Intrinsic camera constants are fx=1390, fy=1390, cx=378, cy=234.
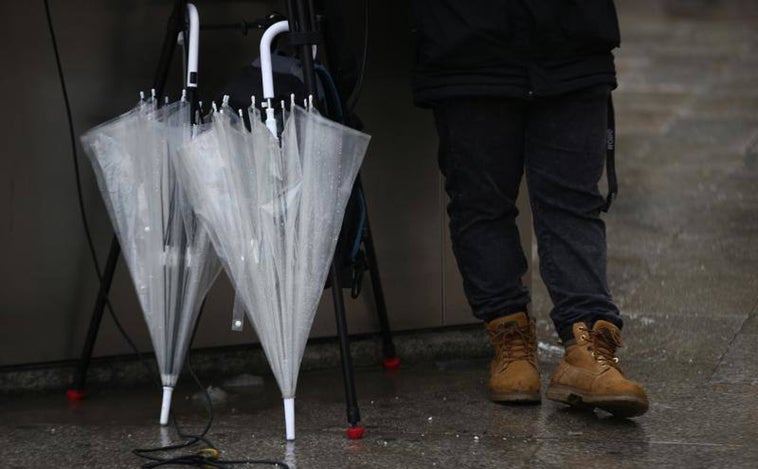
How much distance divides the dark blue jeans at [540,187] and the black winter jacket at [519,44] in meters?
0.07

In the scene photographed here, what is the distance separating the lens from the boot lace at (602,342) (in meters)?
3.99

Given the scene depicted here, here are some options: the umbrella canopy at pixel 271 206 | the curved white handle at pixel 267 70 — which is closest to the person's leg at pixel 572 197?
the umbrella canopy at pixel 271 206

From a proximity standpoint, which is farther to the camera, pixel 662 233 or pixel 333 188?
pixel 662 233

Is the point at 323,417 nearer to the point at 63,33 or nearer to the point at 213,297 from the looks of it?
the point at 213,297

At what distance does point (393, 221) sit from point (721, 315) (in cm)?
144

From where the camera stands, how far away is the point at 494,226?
420 centimetres

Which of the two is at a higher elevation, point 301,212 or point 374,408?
point 301,212

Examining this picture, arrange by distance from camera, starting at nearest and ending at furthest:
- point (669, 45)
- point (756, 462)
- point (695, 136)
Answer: point (756, 462) → point (695, 136) → point (669, 45)

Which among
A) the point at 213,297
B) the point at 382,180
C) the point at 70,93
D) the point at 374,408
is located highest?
the point at 70,93

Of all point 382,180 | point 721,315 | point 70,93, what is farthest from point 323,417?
point 721,315

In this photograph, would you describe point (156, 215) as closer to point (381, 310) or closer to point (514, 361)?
Result: point (381, 310)

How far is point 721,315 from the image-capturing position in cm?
534

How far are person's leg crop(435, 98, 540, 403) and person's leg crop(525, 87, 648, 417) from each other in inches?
3.3

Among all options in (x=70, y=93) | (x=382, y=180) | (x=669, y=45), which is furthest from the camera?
(x=669, y=45)
